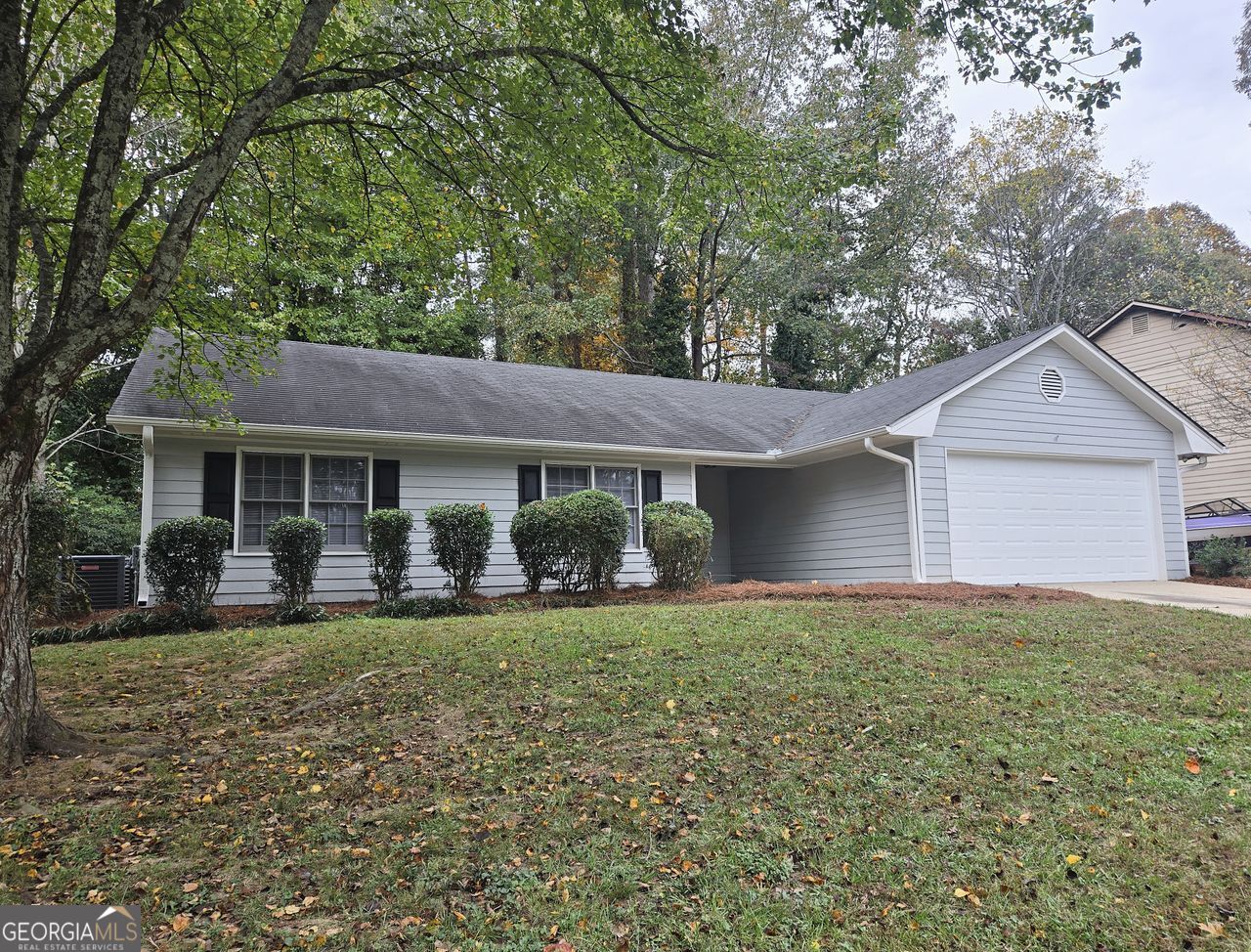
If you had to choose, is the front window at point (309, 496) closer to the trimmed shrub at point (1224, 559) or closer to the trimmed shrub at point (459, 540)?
the trimmed shrub at point (459, 540)

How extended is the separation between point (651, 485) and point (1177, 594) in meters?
8.05

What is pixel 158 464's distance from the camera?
10.5 metres

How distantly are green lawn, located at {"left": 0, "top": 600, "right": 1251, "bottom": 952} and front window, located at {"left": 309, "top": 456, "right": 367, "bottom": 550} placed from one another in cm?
459

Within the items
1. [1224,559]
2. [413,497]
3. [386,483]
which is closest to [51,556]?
[386,483]

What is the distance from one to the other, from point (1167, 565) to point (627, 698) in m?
12.9

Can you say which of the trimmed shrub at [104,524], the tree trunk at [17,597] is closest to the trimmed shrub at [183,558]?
the tree trunk at [17,597]

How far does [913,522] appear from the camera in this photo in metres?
12.2

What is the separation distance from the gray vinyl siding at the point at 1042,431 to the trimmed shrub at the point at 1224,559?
1.69 feet

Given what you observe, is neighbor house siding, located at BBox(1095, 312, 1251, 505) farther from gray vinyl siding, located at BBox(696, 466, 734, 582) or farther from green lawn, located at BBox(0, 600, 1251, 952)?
green lawn, located at BBox(0, 600, 1251, 952)

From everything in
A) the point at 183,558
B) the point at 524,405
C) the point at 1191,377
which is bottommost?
the point at 183,558

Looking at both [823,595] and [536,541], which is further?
[536,541]

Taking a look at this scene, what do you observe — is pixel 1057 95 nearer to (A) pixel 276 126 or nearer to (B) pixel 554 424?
(A) pixel 276 126

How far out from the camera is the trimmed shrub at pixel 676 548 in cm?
1126

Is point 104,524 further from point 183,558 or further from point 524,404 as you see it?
point 524,404
